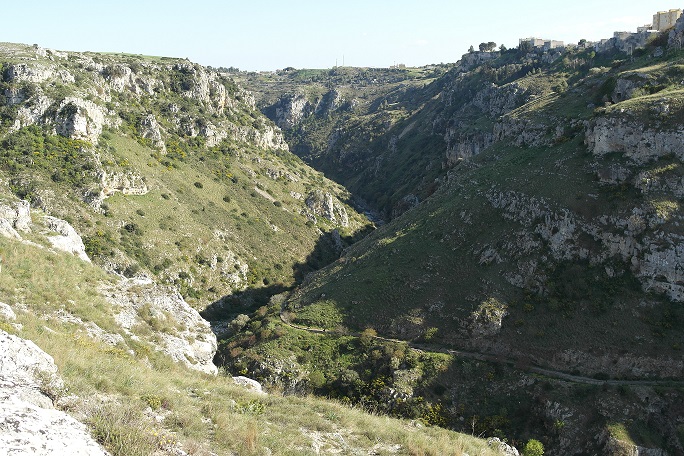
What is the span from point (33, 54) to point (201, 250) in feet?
158

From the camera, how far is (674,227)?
43875mm

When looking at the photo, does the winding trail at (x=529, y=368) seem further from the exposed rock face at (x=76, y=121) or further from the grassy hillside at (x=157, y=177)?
the exposed rock face at (x=76, y=121)

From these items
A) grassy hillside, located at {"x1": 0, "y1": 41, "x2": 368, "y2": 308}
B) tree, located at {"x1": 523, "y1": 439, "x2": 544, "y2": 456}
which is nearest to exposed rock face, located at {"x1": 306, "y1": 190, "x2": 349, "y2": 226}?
grassy hillside, located at {"x1": 0, "y1": 41, "x2": 368, "y2": 308}

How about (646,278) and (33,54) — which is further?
(33,54)

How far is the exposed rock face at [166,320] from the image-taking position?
75.7ft

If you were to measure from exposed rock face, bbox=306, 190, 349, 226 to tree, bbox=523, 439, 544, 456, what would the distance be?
70.9 metres

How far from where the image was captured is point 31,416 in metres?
8.69

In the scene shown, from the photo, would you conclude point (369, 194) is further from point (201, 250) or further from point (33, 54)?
point (33, 54)

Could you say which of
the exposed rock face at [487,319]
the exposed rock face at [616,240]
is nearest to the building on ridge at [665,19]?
the exposed rock face at [616,240]

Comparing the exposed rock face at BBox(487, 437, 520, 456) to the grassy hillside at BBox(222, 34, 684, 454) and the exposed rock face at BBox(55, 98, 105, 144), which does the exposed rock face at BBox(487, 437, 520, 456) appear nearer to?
the grassy hillside at BBox(222, 34, 684, 454)

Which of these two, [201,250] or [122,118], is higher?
[122,118]

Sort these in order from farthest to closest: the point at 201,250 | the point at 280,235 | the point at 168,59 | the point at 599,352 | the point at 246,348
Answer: the point at 168,59, the point at 280,235, the point at 201,250, the point at 246,348, the point at 599,352

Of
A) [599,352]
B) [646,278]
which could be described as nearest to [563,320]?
[599,352]

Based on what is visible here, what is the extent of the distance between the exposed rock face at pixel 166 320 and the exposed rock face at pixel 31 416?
1120cm
